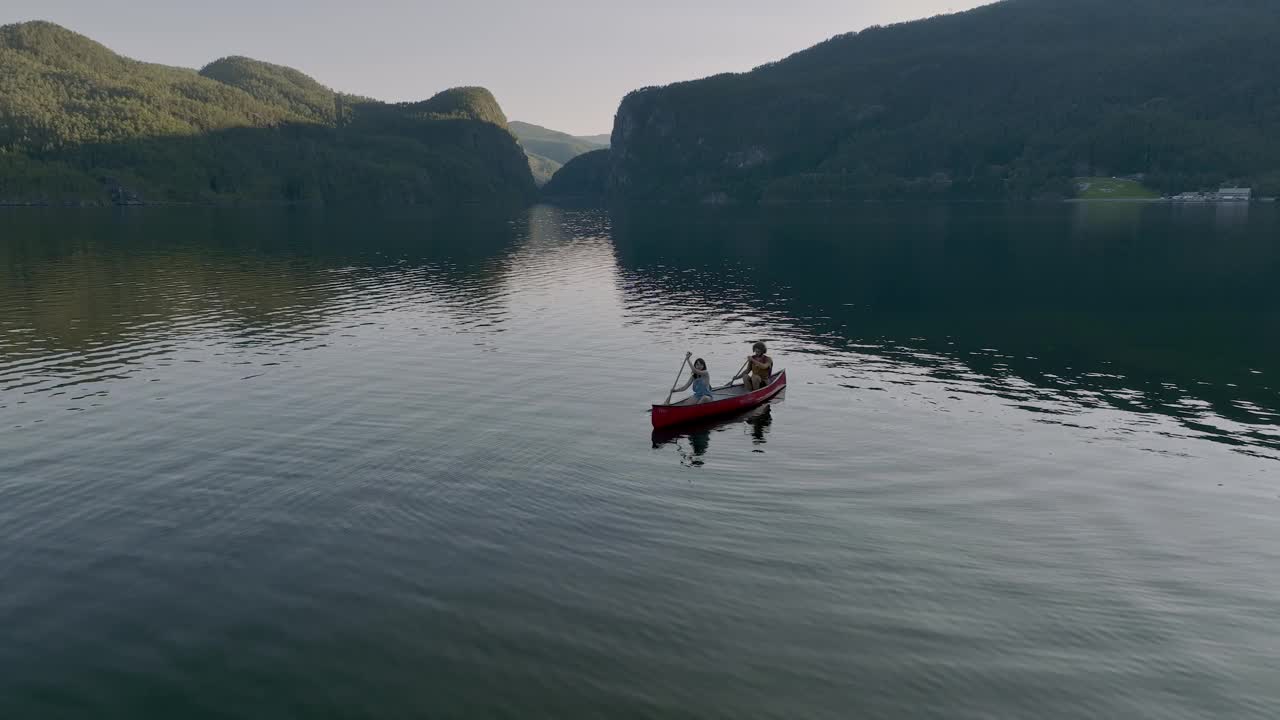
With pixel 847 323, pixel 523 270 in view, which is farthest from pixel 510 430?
pixel 523 270

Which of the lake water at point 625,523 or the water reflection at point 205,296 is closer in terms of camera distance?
the lake water at point 625,523

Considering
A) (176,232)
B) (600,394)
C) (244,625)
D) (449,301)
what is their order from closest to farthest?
1. (244,625)
2. (600,394)
3. (449,301)
4. (176,232)

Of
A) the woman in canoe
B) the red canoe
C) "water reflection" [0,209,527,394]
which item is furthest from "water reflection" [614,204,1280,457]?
"water reflection" [0,209,527,394]

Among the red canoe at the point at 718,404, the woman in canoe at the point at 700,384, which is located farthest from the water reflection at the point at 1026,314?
the woman in canoe at the point at 700,384

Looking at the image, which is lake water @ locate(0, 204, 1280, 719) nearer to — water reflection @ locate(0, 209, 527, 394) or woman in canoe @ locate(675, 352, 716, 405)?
water reflection @ locate(0, 209, 527, 394)

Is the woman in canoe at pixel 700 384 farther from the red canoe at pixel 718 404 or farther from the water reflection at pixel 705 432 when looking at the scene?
the water reflection at pixel 705 432

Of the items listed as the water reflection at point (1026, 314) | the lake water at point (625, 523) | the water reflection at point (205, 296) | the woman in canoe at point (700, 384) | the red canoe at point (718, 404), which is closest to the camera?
the lake water at point (625, 523)

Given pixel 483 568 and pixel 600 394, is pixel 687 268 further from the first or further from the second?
pixel 483 568
